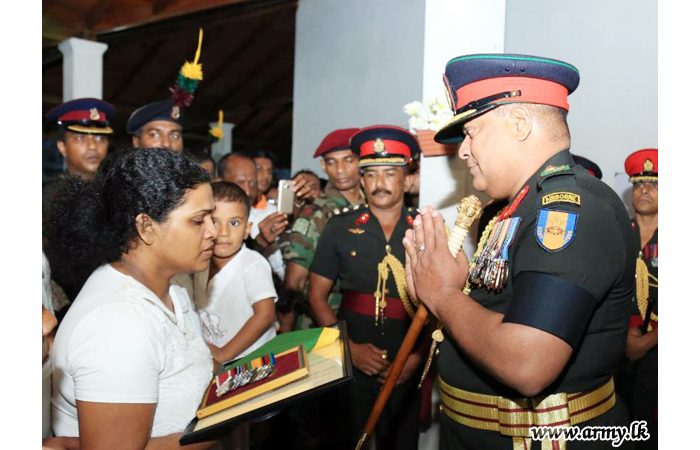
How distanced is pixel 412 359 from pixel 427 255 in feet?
4.71

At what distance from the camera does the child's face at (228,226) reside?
2529mm

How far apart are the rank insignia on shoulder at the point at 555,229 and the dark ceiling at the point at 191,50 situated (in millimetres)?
4071

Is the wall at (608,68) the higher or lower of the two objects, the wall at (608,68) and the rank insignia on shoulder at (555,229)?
the higher

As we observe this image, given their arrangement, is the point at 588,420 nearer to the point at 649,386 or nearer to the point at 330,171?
the point at 649,386

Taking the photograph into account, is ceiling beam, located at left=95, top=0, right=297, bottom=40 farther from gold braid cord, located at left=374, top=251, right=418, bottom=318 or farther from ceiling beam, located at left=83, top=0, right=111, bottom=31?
gold braid cord, located at left=374, top=251, right=418, bottom=318

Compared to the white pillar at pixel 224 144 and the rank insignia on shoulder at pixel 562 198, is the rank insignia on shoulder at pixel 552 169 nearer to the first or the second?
the rank insignia on shoulder at pixel 562 198

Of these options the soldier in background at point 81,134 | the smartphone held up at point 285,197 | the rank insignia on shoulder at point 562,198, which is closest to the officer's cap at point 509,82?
the rank insignia on shoulder at point 562,198

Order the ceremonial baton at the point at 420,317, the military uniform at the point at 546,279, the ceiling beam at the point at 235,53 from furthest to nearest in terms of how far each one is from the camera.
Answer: the ceiling beam at the point at 235,53 < the ceremonial baton at the point at 420,317 < the military uniform at the point at 546,279

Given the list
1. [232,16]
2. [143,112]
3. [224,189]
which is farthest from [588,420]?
[232,16]

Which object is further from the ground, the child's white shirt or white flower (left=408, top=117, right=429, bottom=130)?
white flower (left=408, top=117, right=429, bottom=130)

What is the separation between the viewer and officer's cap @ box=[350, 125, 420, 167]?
3.20m

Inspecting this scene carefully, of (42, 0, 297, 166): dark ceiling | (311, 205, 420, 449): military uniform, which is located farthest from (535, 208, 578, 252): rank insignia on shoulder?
(42, 0, 297, 166): dark ceiling

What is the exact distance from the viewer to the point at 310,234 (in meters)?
3.71

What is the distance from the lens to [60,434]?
1.50m
